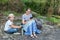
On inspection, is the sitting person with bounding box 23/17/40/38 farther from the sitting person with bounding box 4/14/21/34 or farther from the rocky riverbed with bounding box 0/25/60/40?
the sitting person with bounding box 4/14/21/34

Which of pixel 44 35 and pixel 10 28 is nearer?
pixel 10 28

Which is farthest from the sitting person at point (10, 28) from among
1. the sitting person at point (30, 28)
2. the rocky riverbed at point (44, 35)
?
the sitting person at point (30, 28)

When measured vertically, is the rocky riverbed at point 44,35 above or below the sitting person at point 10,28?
below

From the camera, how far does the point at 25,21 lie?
9031 mm

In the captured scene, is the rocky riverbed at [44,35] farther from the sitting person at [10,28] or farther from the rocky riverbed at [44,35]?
the sitting person at [10,28]

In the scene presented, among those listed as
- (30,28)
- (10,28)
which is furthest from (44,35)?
(10,28)

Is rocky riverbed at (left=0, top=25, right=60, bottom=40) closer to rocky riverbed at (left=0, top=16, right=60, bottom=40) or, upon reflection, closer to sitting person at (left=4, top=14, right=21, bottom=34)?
rocky riverbed at (left=0, top=16, right=60, bottom=40)

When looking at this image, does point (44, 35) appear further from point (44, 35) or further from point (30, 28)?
point (30, 28)

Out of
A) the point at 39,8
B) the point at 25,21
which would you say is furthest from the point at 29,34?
the point at 39,8

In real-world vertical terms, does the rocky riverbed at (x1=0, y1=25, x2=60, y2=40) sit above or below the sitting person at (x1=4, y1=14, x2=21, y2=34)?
below

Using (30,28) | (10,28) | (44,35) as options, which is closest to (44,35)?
(44,35)

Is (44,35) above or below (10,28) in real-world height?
below

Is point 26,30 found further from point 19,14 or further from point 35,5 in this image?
point 35,5

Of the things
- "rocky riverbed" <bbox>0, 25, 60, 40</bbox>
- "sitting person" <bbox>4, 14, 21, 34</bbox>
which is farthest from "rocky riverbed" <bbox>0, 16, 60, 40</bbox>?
"sitting person" <bbox>4, 14, 21, 34</bbox>
